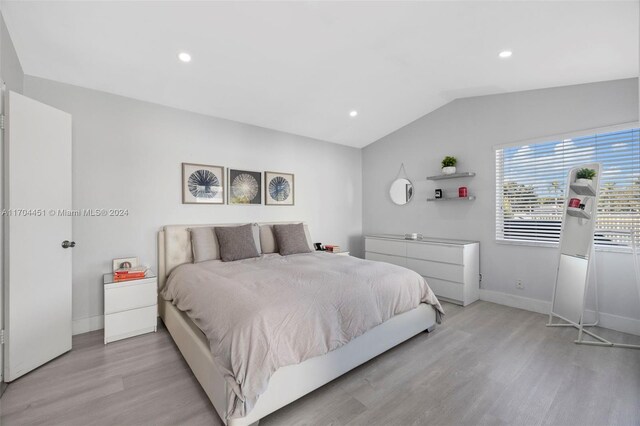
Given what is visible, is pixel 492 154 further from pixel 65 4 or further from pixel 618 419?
pixel 65 4

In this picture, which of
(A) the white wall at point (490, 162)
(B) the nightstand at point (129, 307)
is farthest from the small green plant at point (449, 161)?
(B) the nightstand at point (129, 307)

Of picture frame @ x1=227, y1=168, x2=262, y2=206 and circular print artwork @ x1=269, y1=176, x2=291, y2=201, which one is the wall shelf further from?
picture frame @ x1=227, y1=168, x2=262, y2=206

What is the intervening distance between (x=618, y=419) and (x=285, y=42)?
11.7ft

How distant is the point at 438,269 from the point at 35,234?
4.29 m

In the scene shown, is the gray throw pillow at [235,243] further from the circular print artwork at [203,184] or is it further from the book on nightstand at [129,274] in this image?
the book on nightstand at [129,274]

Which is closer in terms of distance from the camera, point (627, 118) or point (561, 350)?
point (561, 350)

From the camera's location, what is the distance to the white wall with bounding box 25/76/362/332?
2814 millimetres

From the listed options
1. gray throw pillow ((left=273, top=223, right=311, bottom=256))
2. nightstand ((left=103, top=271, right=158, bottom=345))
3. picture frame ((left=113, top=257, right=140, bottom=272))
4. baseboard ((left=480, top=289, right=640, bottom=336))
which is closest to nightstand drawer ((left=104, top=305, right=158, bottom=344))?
nightstand ((left=103, top=271, right=158, bottom=345))

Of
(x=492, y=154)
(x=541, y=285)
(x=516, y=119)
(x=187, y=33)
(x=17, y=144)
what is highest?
(x=187, y=33)

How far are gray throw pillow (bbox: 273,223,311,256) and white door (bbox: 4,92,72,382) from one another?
2132 millimetres

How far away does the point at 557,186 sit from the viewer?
10.7 ft

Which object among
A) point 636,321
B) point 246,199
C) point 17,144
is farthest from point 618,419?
point 17,144

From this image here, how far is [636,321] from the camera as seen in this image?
2729mm

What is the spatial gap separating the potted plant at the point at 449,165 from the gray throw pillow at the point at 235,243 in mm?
2905
